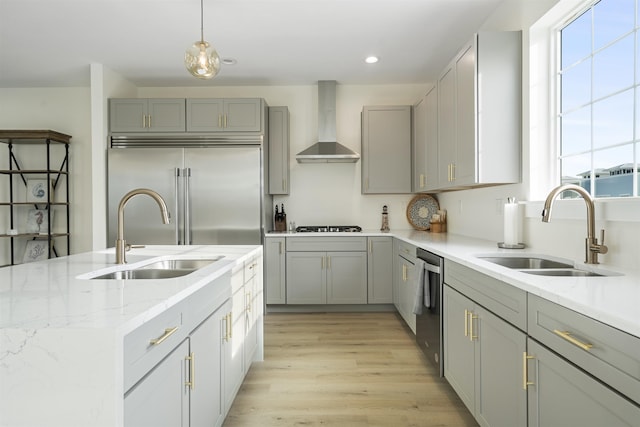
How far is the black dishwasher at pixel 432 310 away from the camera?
237 cm

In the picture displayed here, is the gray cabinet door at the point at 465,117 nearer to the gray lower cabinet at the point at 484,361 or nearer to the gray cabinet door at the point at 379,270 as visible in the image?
the gray lower cabinet at the point at 484,361

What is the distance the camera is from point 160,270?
1.87 m

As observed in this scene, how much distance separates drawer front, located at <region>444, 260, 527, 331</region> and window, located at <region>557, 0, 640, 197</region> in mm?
820

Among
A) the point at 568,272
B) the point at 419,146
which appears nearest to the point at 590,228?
the point at 568,272

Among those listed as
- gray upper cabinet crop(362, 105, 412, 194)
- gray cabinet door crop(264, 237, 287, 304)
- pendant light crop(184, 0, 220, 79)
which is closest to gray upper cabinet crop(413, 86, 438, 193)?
gray upper cabinet crop(362, 105, 412, 194)

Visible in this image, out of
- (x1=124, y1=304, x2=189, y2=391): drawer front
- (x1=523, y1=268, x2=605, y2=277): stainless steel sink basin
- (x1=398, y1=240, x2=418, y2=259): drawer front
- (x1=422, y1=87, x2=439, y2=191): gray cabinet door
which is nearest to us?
(x1=124, y1=304, x2=189, y2=391): drawer front

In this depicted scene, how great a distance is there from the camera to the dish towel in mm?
2547

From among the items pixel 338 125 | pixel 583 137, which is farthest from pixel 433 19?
pixel 338 125

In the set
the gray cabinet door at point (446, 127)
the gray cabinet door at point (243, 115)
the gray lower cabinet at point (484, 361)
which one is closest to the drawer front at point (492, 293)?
the gray lower cabinet at point (484, 361)

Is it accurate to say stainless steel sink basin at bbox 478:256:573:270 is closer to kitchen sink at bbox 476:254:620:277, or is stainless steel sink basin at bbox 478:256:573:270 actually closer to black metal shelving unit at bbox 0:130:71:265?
kitchen sink at bbox 476:254:620:277

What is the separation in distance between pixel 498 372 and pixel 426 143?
101 inches

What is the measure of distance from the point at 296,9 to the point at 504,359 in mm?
2662

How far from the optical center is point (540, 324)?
125 cm

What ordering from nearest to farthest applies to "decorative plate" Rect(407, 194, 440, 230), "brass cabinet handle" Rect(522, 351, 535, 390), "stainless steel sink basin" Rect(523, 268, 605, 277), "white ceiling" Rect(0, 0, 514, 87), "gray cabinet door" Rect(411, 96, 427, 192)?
"brass cabinet handle" Rect(522, 351, 535, 390), "stainless steel sink basin" Rect(523, 268, 605, 277), "white ceiling" Rect(0, 0, 514, 87), "gray cabinet door" Rect(411, 96, 427, 192), "decorative plate" Rect(407, 194, 440, 230)
